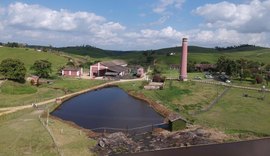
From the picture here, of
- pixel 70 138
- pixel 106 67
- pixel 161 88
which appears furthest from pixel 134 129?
pixel 106 67

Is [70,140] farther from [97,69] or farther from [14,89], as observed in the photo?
[97,69]

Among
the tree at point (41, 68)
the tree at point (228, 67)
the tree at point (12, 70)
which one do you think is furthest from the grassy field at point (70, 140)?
the tree at point (228, 67)

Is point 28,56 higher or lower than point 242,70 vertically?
higher

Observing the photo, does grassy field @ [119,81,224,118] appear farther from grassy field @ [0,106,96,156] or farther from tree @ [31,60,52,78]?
tree @ [31,60,52,78]

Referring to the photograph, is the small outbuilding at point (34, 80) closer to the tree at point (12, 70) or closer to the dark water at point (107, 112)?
the tree at point (12, 70)

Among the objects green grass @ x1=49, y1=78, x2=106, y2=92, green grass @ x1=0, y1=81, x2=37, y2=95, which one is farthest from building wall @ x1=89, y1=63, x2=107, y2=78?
green grass @ x1=0, y1=81, x2=37, y2=95

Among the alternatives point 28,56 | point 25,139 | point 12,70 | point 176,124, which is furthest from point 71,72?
point 25,139

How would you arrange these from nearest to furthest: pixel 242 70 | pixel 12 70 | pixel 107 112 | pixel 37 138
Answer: pixel 37 138 < pixel 107 112 < pixel 12 70 < pixel 242 70

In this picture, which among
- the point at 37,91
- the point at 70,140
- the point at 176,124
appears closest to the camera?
the point at 70,140
